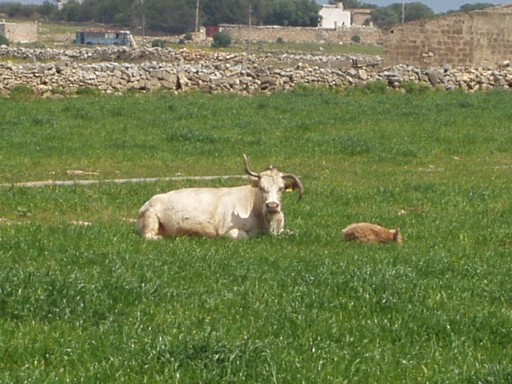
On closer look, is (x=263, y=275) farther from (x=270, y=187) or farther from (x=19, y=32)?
(x=19, y=32)

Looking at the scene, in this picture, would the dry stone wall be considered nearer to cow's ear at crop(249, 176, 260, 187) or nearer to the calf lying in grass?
cow's ear at crop(249, 176, 260, 187)

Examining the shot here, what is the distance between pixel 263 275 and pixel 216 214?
3640mm

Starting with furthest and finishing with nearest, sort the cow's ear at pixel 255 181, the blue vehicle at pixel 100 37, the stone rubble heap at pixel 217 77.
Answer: the blue vehicle at pixel 100 37 → the stone rubble heap at pixel 217 77 → the cow's ear at pixel 255 181

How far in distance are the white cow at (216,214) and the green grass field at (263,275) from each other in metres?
0.36

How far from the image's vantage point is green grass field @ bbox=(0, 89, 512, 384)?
23.5 ft

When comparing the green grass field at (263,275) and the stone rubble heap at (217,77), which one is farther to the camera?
the stone rubble heap at (217,77)

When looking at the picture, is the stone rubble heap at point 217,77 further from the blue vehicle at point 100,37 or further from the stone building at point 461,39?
the blue vehicle at point 100,37

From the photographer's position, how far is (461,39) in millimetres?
45250

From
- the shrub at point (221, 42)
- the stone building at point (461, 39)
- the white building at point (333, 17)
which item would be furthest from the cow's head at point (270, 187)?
the white building at point (333, 17)

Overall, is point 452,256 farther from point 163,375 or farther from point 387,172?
→ point 387,172

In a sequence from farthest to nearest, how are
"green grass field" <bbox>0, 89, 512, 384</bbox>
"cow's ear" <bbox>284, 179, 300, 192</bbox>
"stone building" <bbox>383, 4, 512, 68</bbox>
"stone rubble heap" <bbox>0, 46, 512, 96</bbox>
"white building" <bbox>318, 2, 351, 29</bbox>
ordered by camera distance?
"white building" <bbox>318, 2, 351, 29</bbox>, "stone building" <bbox>383, 4, 512, 68</bbox>, "stone rubble heap" <bbox>0, 46, 512, 96</bbox>, "cow's ear" <bbox>284, 179, 300, 192</bbox>, "green grass field" <bbox>0, 89, 512, 384</bbox>

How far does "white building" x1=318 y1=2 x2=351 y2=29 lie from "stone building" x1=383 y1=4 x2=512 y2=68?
8544cm

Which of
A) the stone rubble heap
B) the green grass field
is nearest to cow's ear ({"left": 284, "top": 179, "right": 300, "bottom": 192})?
the green grass field

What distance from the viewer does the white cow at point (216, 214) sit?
→ 13461 mm
